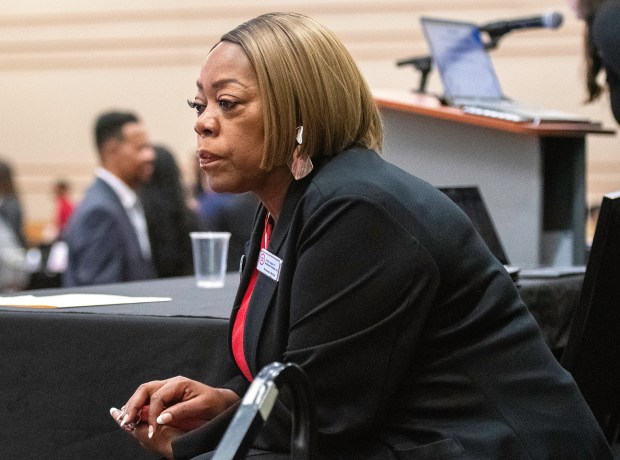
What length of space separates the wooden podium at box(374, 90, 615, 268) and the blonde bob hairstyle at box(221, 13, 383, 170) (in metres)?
1.37

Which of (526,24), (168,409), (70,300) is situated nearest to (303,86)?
(168,409)

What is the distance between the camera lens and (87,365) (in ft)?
6.93

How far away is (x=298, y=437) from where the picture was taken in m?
1.39

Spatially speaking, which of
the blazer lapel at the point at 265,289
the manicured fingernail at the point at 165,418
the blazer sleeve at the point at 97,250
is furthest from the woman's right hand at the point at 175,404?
the blazer sleeve at the point at 97,250

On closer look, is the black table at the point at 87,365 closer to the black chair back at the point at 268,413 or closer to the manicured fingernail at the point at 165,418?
the manicured fingernail at the point at 165,418

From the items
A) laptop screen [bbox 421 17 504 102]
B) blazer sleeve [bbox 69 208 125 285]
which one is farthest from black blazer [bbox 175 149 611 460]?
blazer sleeve [bbox 69 208 125 285]

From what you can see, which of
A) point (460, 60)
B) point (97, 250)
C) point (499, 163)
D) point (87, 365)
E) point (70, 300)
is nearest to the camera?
point (87, 365)

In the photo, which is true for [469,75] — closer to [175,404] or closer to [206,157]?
[206,157]

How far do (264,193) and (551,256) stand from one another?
5.65ft

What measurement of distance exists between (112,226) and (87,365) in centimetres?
217

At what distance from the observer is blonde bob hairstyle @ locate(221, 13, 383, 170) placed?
1.64 metres

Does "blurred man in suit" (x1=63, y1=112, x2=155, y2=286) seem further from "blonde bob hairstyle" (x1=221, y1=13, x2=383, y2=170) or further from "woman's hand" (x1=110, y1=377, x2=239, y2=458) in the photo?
"blonde bob hairstyle" (x1=221, y1=13, x2=383, y2=170)

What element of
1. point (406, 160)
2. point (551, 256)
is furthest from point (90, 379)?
point (551, 256)

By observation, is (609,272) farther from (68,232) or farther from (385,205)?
(68,232)
